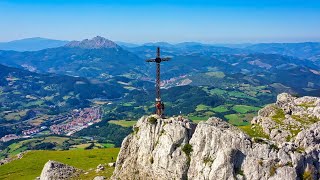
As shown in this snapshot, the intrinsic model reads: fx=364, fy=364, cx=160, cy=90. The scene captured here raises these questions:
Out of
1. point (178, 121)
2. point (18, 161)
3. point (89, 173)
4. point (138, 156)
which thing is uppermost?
point (178, 121)

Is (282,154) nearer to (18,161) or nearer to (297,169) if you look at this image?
(297,169)

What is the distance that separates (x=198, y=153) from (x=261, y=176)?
1194cm

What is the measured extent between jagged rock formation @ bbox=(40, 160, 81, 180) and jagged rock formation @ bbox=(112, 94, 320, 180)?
85.0 feet

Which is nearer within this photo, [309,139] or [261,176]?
[261,176]

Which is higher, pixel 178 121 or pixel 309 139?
pixel 178 121

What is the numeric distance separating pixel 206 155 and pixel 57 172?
166ft

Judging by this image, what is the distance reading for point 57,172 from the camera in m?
100

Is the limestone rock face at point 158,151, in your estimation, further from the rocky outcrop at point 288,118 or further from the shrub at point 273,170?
the rocky outcrop at point 288,118

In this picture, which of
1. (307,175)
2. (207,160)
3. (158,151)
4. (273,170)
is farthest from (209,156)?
(307,175)

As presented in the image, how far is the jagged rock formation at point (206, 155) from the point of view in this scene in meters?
64.8

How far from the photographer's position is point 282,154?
219 feet

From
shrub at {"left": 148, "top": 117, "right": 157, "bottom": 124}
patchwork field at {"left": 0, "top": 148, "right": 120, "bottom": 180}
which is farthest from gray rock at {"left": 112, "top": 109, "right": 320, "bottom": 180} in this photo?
patchwork field at {"left": 0, "top": 148, "right": 120, "bottom": 180}

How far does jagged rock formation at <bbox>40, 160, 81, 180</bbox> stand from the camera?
98.9m

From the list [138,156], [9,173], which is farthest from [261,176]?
[9,173]
